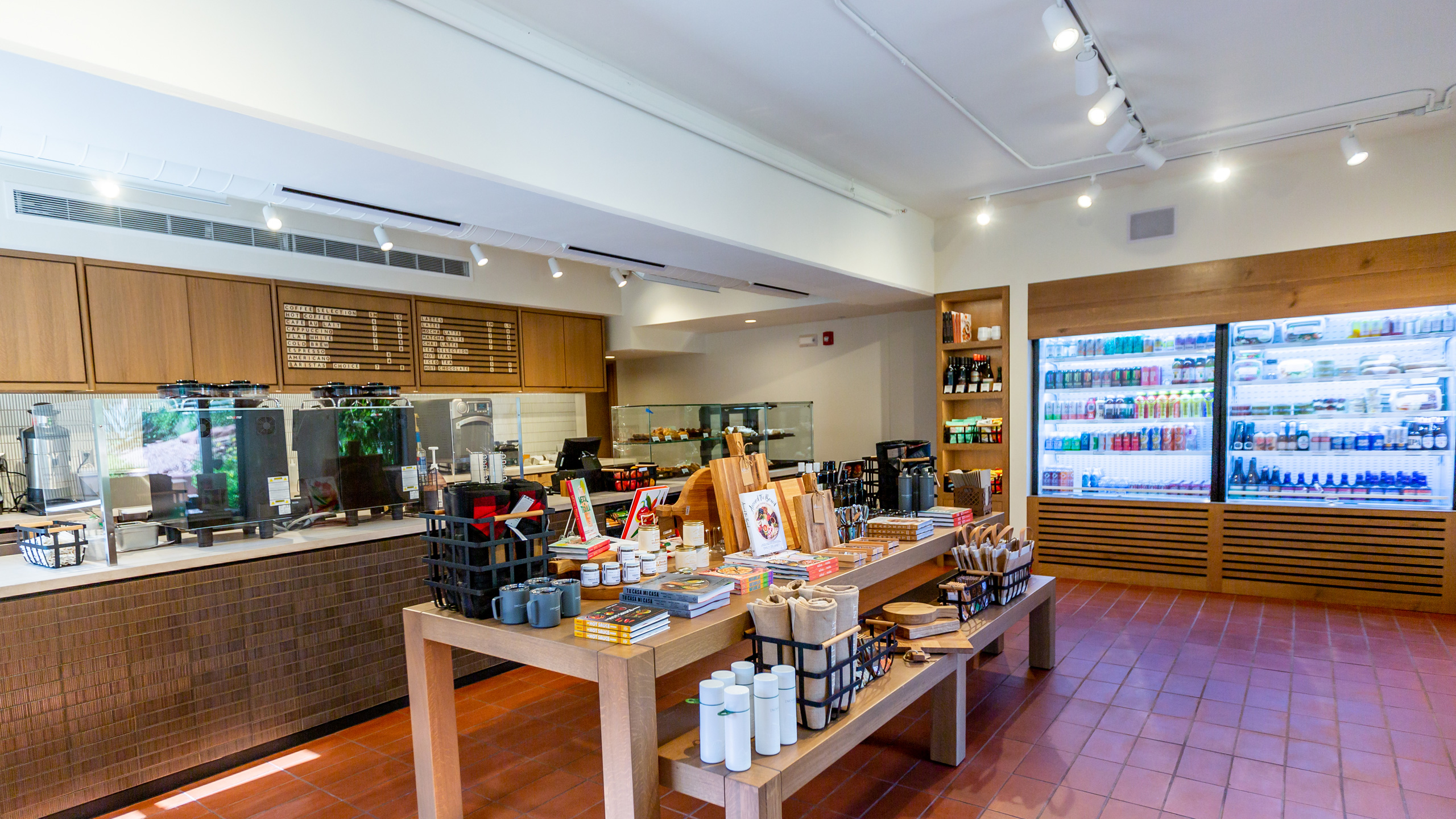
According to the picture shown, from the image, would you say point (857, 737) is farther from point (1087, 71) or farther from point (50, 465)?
point (50, 465)

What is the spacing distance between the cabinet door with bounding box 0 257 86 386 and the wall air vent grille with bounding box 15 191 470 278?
35 centimetres

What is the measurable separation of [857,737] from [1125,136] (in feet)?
12.3

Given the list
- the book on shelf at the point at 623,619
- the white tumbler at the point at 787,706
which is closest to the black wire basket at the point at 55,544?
the book on shelf at the point at 623,619

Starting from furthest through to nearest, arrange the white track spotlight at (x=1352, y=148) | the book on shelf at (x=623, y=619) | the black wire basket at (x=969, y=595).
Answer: the white track spotlight at (x=1352, y=148), the black wire basket at (x=969, y=595), the book on shelf at (x=623, y=619)

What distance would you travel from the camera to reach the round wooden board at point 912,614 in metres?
2.99

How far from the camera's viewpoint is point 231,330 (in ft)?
16.9

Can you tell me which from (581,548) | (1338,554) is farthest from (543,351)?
(1338,554)

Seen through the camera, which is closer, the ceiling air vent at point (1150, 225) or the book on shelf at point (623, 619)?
the book on shelf at point (623, 619)

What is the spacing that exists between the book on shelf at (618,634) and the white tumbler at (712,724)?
0.77ft

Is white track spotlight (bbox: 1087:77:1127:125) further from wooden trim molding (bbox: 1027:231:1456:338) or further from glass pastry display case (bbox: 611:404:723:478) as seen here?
glass pastry display case (bbox: 611:404:723:478)

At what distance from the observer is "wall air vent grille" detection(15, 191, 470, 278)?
174 inches

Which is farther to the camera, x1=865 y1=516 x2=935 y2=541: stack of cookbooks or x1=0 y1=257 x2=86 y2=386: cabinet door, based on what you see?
x1=0 y1=257 x2=86 y2=386: cabinet door

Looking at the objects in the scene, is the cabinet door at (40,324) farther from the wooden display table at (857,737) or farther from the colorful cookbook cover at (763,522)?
the wooden display table at (857,737)

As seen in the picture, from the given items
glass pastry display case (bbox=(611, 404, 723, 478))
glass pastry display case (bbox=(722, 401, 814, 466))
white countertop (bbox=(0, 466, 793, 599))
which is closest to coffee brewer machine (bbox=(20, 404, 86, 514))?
white countertop (bbox=(0, 466, 793, 599))
